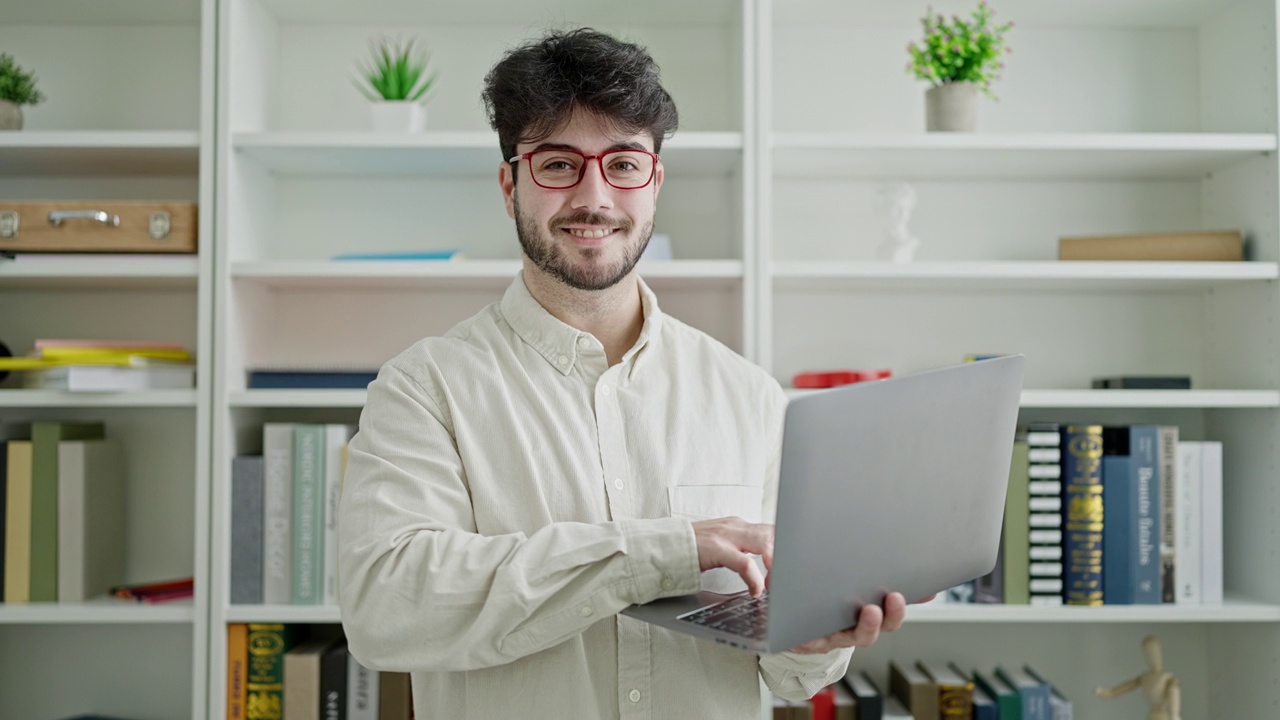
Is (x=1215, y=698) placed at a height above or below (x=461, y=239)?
below

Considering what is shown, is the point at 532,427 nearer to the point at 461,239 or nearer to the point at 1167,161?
the point at 461,239

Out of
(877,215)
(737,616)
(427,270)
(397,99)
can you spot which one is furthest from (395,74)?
(737,616)

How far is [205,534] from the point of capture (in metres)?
1.83

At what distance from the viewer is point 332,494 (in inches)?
73.5

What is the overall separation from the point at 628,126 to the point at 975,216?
1.27 meters

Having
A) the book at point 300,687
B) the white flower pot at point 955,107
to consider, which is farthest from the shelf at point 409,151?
the book at point 300,687

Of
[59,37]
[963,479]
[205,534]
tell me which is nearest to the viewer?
[963,479]

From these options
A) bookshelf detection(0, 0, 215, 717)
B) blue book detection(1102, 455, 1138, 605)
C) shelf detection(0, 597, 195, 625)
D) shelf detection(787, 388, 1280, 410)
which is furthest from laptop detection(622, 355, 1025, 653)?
bookshelf detection(0, 0, 215, 717)

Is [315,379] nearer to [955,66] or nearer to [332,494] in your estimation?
[332,494]

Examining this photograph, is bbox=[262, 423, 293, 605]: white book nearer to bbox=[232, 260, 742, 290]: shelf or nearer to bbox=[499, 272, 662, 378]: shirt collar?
bbox=[232, 260, 742, 290]: shelf

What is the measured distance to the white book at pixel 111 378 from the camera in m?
1.81

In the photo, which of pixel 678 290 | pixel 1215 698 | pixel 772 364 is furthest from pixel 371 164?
pixel 1215 698

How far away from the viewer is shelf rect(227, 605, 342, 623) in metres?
Answer: 1.82

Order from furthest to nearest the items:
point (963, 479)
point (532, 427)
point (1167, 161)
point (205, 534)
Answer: point (1167, 161), point (205, 534), point (532, 427), point (963, 479)
